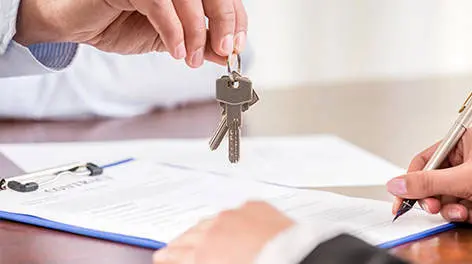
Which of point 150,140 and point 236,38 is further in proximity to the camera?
point 150,140

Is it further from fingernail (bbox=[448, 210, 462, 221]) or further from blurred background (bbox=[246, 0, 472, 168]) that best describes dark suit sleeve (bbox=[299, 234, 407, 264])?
blurred background (bbox=[246, 0, 472, 168])

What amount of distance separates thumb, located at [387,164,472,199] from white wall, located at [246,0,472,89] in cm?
252

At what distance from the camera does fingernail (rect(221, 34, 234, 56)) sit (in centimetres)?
126

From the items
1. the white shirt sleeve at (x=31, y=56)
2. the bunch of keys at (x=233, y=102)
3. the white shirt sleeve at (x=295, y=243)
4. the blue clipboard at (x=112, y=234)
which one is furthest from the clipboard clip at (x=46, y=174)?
the white shirt sleeve at (x=295, y=243)

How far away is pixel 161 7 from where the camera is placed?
1191mm

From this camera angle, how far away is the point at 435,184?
3.39ft

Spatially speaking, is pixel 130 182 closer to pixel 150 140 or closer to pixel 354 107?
pixel 150 140

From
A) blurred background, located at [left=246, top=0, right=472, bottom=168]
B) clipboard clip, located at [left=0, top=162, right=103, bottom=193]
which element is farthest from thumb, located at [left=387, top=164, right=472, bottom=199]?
blurred background, located at [left=246, top=0, right=472, bottom=168]

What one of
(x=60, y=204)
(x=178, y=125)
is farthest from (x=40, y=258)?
(x=178, y=125)

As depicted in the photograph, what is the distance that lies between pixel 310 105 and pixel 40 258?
1206mm

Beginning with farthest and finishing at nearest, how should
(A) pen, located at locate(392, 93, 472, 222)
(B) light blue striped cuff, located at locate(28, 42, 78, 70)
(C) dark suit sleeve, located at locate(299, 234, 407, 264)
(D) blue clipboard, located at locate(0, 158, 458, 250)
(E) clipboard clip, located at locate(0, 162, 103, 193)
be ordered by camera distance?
(B) light blue striped cuff, located at locate(28, 42, 78, 70)
(E) clipboard clip, located at locate(0, 162, 103, 193)
(A) pen, located at locate(392, 93, 472, 222)
(D) blue clipboard, located at locate(0, 158, 458, 250)
(C) dark suit sleeve, located at locate(299, 234, 407, 264)

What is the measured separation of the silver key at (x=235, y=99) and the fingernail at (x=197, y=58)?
0.07m

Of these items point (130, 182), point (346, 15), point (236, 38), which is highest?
point (236, 38)

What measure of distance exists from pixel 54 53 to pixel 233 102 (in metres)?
0.49
